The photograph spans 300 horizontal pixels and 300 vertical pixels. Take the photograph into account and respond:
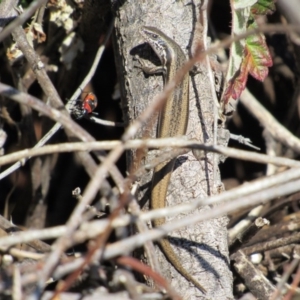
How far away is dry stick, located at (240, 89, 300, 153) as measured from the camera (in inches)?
125

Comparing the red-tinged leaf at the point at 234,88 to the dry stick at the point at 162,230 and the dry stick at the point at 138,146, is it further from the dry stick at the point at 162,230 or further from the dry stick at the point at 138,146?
the dry stick at the point at 162,230

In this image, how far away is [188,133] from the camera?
2.17 metres

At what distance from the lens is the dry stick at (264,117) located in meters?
3.18

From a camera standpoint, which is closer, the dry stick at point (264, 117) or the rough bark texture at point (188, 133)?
the rough bark texture at point (188, 133)

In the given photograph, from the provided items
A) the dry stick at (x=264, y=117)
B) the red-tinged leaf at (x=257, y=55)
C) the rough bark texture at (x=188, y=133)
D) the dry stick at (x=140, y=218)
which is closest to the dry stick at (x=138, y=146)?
the dry stick at (x=140, y=218)

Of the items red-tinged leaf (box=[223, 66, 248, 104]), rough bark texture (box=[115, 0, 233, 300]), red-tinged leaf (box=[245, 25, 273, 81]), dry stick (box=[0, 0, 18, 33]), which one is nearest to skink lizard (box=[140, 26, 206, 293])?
rough bark texture (box=[115, 0, 233, 300])

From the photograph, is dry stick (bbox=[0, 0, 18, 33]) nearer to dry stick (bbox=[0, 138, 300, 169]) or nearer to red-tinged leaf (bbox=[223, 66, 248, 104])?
red-tinged leaf (bbox=[223, 66, 248, 104])

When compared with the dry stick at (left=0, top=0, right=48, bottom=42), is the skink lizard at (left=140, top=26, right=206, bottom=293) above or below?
below

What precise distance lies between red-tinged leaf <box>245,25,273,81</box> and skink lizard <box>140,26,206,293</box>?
0.87 ft

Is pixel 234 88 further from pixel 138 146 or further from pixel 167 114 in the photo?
pixel 138 146

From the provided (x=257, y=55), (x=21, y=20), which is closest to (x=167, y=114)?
(x=257, y=55)

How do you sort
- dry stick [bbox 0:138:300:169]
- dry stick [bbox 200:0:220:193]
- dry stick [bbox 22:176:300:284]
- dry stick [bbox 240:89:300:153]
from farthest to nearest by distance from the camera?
dry stick [bbox 240:89:300:153] → dry stick [bbox 200:0:220:193] → dry stick [bbox 0:138:300:169] → dry stick [bbox 22:176:300:284]

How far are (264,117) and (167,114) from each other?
0.92 metres

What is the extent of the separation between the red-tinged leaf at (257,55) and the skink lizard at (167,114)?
0.87 ft
